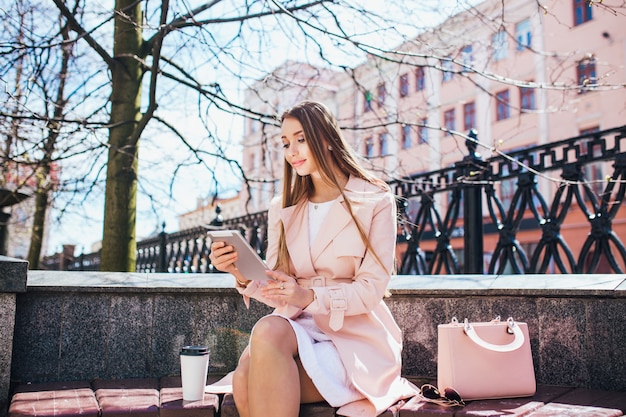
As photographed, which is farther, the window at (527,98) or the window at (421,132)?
the window at (527,98)

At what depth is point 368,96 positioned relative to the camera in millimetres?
6941

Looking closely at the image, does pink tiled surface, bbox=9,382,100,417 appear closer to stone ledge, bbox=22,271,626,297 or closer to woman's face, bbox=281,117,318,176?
stone ledge, bbox=22,271,626,297

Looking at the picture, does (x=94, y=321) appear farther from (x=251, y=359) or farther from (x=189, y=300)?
(x=251, y=359)

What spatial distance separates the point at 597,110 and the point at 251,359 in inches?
934

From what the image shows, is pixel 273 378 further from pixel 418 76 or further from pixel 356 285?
pixel 418 76

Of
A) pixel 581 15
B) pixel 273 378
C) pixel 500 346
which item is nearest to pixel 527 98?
pixel 581 15

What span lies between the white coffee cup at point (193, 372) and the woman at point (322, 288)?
9.0 inches

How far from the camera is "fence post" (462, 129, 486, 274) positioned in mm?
5988

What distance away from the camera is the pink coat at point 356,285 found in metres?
2.90

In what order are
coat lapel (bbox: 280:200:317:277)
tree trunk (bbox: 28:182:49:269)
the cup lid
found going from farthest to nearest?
tree trunk (bbox: 28:182:49:269)
coat lapel (bbox: 280:200:317:277)
the cup lid

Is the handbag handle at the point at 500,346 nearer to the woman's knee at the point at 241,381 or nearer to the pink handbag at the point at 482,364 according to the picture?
the pink handbag at the point at 482,364

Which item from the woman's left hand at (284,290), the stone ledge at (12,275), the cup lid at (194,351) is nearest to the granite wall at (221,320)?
the stone ledge at (12,275)

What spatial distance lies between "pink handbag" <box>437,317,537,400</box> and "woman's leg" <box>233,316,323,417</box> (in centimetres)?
73

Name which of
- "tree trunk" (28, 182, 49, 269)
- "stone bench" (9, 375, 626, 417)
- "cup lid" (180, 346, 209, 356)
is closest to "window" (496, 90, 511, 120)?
"tree trunk" (28, 182, 49, 269)
